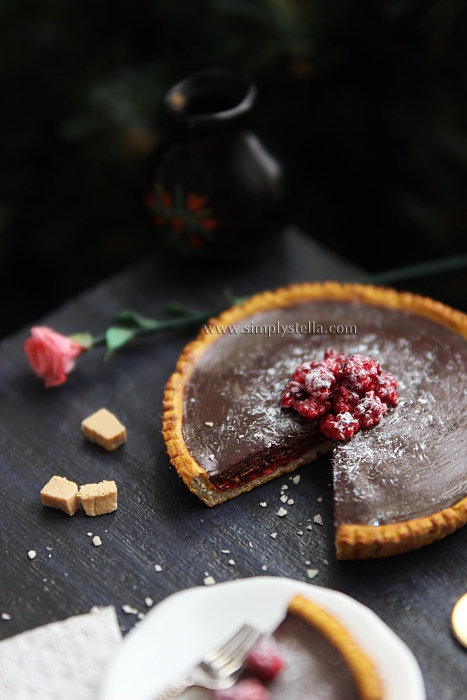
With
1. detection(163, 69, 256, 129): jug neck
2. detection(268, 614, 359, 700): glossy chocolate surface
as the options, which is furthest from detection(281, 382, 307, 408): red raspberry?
detection(163, 69, 256, 129): jug neck

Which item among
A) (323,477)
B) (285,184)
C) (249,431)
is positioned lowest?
(323,477)

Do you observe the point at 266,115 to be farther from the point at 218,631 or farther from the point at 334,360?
the point at 218,631

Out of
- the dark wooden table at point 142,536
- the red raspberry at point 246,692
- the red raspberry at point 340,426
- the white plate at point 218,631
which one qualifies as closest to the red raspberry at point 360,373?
the red raspberry at point 340,426

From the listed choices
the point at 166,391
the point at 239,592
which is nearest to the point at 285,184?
the point at 166,391

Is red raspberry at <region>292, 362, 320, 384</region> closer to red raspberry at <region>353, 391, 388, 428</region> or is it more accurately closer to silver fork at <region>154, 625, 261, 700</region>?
red raspberry at <region>353, 391, 388, 428</region>

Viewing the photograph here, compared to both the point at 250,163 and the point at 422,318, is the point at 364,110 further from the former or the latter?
the point at 422,318

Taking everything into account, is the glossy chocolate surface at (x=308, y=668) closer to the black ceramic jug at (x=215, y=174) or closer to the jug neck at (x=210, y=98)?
the black ceramic jug at (x=215, y=174)
